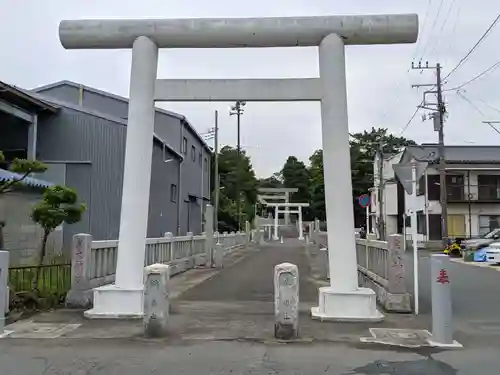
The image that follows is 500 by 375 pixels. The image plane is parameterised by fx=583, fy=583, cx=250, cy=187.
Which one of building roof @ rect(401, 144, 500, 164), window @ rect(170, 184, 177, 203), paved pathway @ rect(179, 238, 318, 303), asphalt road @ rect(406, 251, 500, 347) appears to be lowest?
asphalt road @ rect(406, 251, 500, 347)

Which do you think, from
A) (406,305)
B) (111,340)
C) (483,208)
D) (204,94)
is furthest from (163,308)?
(483,208)

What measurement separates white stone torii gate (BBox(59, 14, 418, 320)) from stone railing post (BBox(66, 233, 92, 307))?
34.0 inches

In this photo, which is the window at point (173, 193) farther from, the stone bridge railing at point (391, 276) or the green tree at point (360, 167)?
the green tree at point (360, 167)

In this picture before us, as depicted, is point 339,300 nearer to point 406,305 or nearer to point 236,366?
point 406,305

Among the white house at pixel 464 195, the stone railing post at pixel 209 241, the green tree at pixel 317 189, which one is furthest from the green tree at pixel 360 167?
the stone railing post at pixel 209 241

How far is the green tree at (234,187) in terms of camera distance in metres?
60.5

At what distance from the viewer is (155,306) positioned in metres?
8.68

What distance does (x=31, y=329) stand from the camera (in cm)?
927

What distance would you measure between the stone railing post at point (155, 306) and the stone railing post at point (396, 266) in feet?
15.6

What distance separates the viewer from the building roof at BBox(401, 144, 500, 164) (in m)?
49.4

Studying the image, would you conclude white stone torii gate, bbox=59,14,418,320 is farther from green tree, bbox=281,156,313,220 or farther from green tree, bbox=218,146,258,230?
green tree, bbox=281,156,313,220

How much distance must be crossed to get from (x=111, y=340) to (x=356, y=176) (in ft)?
228

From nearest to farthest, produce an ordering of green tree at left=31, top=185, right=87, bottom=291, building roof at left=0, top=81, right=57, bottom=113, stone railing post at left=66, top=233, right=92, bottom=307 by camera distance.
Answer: stone railing post at left=66, top=233, right=92, bottom=307 → green tree at left=31, top=185, right=87, bottom=291 → building roof at left=0, top=81, right=57, bottom=113

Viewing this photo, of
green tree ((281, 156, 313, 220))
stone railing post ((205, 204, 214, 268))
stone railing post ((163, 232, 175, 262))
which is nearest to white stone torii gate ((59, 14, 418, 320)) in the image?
stone railing post ((163, 232, 175, 262))
